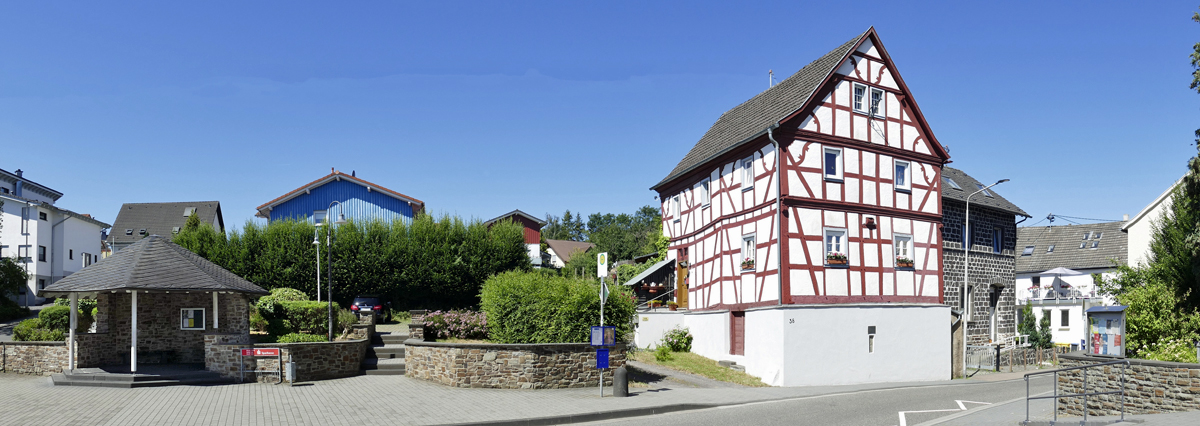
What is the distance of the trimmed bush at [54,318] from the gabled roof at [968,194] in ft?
99.8

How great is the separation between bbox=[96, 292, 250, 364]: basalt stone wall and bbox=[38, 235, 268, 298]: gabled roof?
1047mm

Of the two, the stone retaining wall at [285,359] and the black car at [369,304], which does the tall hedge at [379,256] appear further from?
the stone retaining wall at [285,359]

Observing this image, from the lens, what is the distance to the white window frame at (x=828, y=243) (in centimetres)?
2372

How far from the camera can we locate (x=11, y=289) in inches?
1299

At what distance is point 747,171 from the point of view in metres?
25.7

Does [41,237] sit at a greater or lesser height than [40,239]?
greater

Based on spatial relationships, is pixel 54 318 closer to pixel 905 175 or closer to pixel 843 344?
pixel 843 344

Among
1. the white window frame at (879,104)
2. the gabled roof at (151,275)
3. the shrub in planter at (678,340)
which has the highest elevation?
the white window frame at (879,104)

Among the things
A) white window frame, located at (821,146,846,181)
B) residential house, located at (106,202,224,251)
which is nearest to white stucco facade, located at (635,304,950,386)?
white window frame, located at (821,146,846,181)

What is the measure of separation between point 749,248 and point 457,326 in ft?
32.1

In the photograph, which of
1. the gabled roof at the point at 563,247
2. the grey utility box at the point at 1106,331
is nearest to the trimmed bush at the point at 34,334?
the grey utility box at the point at 1106,331

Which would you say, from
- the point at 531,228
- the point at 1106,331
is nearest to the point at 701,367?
the point at 1106,331

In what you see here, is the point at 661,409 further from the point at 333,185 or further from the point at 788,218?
the point at 333,185

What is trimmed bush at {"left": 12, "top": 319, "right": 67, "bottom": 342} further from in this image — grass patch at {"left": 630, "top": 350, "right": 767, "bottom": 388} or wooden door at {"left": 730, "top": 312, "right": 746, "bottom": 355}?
wooden door at {"left": 730, "top": 312, "right": 746, "bottom": 355}
